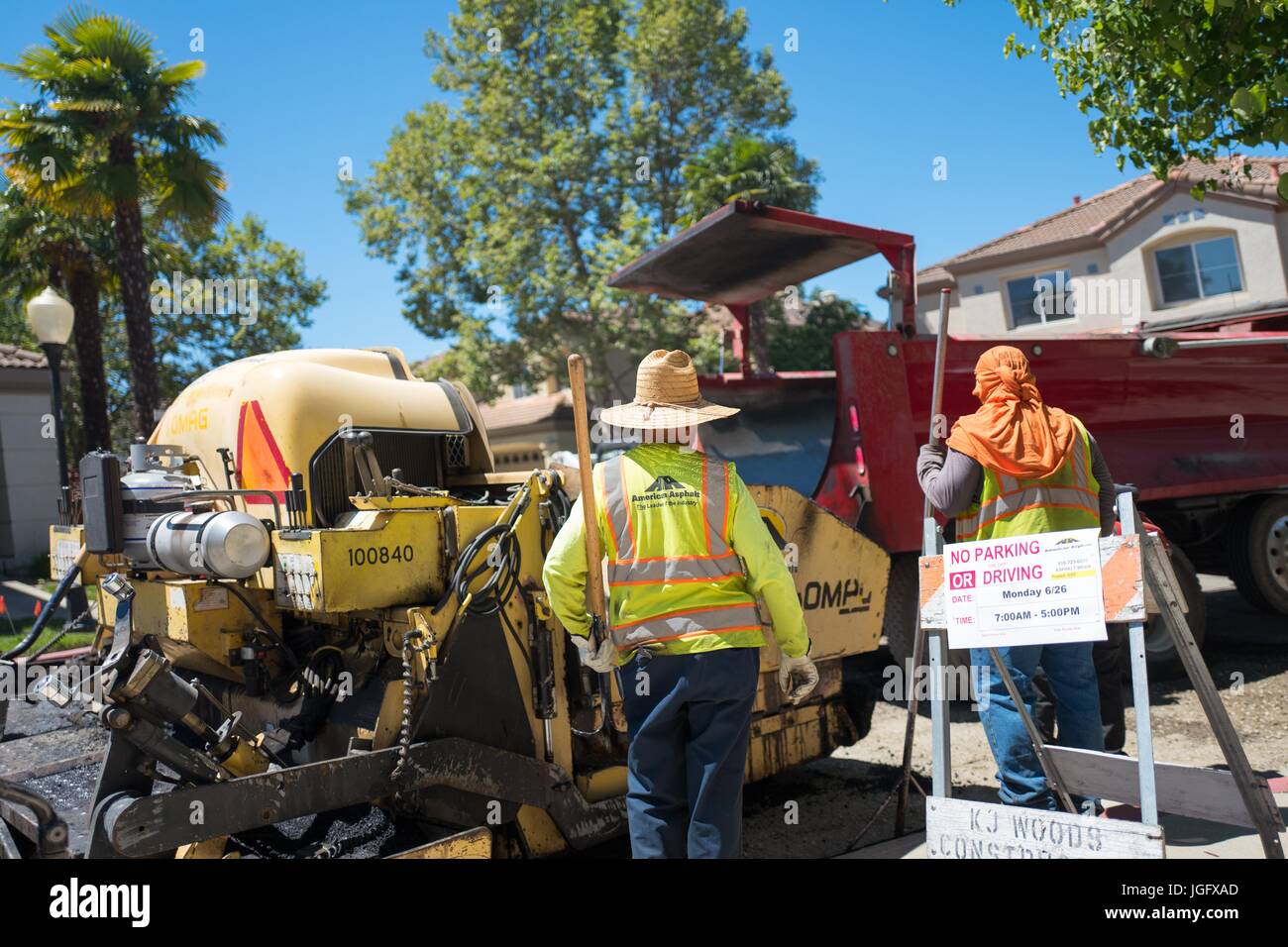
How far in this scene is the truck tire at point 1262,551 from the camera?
25.2 feet

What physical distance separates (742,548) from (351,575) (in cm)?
140

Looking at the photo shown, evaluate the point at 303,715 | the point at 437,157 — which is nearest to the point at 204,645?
Answer: the point at 303,715

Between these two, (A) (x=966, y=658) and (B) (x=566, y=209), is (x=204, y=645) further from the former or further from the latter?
(B) (x=566, y=209)

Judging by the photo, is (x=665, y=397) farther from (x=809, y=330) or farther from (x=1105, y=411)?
(x=809, y=330)

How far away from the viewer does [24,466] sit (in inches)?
632

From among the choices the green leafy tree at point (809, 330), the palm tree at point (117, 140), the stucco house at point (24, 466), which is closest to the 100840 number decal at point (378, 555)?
the palm tree at point (117, 140)

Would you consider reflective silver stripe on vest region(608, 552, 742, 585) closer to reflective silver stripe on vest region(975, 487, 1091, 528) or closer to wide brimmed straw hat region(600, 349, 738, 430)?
wide brimmed straw hat region(600, 349, 738, 430)

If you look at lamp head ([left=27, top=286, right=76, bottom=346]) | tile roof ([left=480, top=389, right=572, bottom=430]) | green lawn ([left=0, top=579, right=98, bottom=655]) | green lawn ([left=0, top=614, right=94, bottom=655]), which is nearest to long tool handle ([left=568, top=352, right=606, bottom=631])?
green lawn ([left=0, top=579, right=98, bottom=655])

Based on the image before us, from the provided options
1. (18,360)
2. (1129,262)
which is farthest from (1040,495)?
(1129,262)

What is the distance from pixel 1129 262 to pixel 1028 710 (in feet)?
71.8

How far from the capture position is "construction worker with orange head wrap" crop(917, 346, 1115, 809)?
370 cm

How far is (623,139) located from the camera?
25.1m

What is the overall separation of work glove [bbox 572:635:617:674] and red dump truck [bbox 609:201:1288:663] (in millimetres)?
3023
